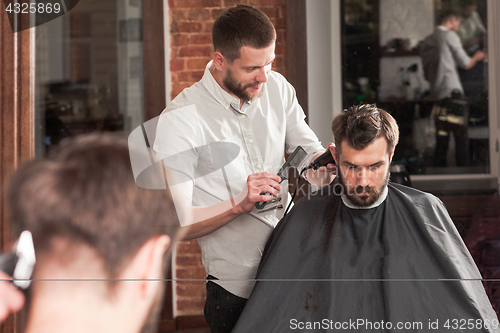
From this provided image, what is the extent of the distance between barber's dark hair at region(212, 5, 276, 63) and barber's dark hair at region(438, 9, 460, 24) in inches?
19.9

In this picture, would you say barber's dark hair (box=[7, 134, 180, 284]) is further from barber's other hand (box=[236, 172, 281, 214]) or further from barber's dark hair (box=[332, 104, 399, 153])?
barber's dark hair (box=[332, 104, 399, 153])

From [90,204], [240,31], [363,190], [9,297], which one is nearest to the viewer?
[90,204]

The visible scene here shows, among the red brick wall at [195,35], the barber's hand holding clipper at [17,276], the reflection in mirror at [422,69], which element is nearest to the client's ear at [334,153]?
the reflection in mirror at [422,69]

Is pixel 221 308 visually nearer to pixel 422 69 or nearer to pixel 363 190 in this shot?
pixel 363 190

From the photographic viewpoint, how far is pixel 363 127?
1147 mm

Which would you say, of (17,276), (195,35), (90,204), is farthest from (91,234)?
(195,35)

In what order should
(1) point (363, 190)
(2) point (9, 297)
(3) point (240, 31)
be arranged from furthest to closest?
(1) point (363, 190), (3) point (240, 31), (2) point (9, 297)

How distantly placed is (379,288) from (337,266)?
14cm

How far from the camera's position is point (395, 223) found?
4.10 ft

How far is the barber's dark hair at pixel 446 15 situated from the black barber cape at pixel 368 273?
52 cm

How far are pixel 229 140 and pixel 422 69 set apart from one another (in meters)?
0.62

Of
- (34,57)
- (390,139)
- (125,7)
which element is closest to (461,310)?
(390,139)

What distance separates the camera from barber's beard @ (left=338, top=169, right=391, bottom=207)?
3.98 feet

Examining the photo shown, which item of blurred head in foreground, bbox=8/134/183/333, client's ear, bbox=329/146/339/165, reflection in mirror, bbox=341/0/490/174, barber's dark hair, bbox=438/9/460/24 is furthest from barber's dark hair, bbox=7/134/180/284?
barber's dark hair, bbox=438/9/460/24
